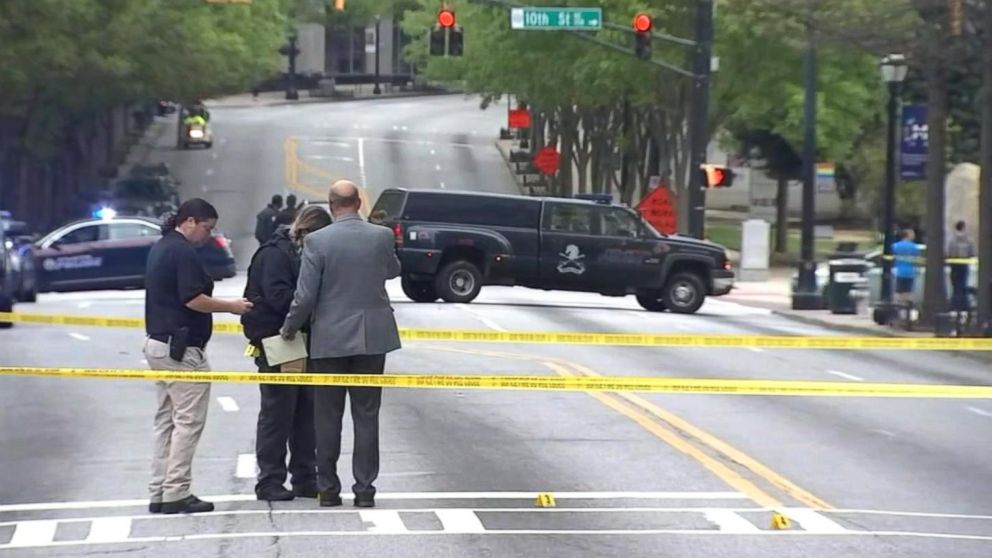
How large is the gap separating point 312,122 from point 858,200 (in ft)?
105

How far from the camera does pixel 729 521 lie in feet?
36.0

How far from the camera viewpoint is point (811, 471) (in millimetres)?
13227

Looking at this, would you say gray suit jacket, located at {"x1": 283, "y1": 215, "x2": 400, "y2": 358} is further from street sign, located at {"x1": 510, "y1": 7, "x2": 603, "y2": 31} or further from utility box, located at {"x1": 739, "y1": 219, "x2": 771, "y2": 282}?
utility box, located at {"x1": 739, "y1": 219, "x2": 771, "y2": 282}

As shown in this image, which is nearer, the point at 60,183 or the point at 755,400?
the point at 755,400

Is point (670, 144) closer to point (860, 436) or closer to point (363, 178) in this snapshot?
point (363, 178)

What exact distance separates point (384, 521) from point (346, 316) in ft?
3.93

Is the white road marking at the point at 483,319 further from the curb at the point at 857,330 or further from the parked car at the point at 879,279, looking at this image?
the parked car at the point at 879,279

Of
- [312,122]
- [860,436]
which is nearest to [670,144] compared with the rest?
[860,436]

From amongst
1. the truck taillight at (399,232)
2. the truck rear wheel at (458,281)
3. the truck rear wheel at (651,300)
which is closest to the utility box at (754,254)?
the truck rear wheel at (651,300)

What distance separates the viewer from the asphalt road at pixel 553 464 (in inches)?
406

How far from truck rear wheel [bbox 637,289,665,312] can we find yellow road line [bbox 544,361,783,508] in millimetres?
14303

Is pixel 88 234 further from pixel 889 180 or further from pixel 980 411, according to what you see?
pixel 980 411

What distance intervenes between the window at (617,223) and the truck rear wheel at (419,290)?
3.01m

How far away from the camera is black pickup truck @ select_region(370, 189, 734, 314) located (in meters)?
30.6
